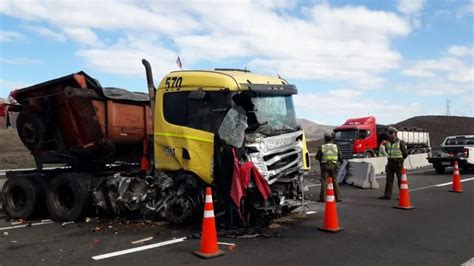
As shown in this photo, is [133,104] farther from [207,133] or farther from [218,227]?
[218,227]

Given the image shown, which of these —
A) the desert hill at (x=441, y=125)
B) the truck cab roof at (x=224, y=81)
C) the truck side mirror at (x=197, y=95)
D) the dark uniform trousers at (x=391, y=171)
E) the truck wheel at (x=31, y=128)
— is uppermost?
the desert hill at (x=441, y=125)

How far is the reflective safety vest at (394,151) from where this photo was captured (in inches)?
476

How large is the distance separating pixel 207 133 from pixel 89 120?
2803 millimetres

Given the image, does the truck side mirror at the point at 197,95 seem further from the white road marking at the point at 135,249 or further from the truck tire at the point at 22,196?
the truck tire at the point at 22,196

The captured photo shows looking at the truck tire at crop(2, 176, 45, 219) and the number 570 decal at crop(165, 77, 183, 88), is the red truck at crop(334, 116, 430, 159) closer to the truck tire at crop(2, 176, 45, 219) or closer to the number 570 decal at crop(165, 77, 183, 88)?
the number 570 decal at crop(165, 77, 183, 88)

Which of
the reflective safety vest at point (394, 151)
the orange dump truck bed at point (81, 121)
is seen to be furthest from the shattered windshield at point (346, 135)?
the orange dump truck bed at point (81, 121)

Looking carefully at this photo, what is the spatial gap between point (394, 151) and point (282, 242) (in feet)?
21.1

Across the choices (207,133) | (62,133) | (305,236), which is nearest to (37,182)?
(62,133)

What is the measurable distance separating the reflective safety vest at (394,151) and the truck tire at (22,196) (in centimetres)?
850

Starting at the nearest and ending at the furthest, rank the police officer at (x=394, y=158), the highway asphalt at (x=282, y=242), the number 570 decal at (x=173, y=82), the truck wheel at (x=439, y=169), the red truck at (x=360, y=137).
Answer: the highway asphalt at (x=282, y=242) < the number 570 decal at (x=173, y=82) < the police officer at (x=394, y=158) < the truck wheel at (x=439, y=169) < the red truck at (x=360, y=137)

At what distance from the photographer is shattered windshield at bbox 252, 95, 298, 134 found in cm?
770

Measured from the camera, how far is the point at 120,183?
863 centimetres

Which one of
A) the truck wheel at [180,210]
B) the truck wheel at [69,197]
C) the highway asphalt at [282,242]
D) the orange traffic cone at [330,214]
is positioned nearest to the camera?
the highway asphalt at [282,242]

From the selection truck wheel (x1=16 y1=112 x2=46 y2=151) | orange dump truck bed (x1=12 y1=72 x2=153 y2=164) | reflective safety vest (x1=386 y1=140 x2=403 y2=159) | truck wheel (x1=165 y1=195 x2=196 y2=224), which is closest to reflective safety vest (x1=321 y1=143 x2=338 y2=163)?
reflective safety vest (x1=386 y1=140 x2=403 y2=159)
